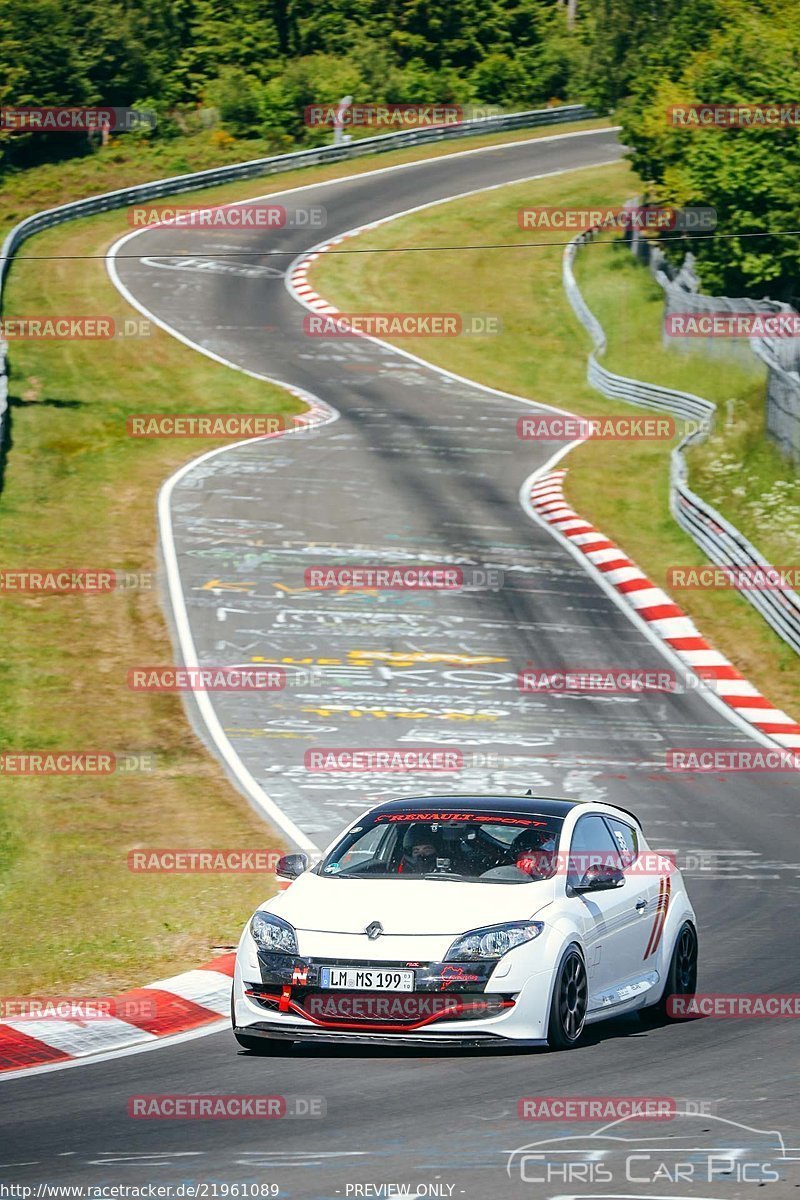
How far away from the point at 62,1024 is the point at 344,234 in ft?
163

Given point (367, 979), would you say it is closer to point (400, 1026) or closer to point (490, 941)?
point (400, 1026)

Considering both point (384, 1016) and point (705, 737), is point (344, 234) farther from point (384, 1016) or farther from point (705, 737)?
point (384, 1016)

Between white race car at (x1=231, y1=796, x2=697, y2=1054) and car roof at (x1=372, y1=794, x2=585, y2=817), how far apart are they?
0.02 metres

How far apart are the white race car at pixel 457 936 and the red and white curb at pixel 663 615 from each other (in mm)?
11666

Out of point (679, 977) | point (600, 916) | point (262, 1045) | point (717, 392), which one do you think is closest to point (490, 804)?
point (600, 916)

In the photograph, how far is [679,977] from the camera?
39.8 ft

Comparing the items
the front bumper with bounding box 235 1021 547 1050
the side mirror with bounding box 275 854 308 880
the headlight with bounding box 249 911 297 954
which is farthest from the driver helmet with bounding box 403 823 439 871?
the front bumper with bounding box 235 1021 547 1050

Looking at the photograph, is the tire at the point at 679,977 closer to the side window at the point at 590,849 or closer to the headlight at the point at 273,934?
the side window at the point at 590,849

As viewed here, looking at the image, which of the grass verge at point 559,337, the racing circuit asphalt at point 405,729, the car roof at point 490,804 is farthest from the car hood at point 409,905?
the grass verge at point 559,337

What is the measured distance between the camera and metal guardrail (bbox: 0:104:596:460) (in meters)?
57.5

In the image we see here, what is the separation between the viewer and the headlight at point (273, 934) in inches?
406

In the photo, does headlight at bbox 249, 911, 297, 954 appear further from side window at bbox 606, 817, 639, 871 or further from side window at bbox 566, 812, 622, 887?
side window at bbox 606, 817, 639, 871

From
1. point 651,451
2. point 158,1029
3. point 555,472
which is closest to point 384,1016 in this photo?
point 158,1029

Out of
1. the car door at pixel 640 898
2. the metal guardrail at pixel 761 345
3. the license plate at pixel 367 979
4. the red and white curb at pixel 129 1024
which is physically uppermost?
the license plate at pixel 367 979
